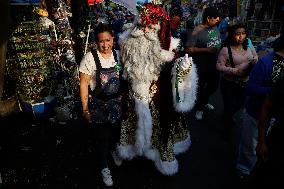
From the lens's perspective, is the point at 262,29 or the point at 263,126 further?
the point at 262,29

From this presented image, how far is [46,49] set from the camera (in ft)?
20.2

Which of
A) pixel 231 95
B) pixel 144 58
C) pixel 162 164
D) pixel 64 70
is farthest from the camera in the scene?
pixel 64 70

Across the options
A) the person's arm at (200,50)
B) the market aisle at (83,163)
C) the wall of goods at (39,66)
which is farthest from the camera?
the wall of goods at (39,66)

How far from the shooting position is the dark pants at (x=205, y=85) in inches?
223

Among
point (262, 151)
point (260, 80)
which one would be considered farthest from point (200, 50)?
point (262, 151)

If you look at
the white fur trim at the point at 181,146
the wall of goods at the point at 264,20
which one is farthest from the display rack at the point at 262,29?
the white fur trim at the point at 181,146

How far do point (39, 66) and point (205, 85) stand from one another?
3.42 meters

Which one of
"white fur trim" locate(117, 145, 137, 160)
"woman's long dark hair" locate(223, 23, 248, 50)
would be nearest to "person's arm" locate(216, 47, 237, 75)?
"woman's long dark hair" locate(223, 23, 248, 50)

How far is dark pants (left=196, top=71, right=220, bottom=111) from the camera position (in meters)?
5.65

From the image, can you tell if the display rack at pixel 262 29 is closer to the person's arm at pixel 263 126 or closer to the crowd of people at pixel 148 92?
the crowd of people at pixel 148 92

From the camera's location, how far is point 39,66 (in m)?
6.13

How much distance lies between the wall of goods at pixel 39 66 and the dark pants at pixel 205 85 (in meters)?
2.65

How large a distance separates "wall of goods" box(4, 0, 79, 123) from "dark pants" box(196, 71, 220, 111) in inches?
104

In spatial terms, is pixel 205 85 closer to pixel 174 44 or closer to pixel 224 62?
pixel 224 62
